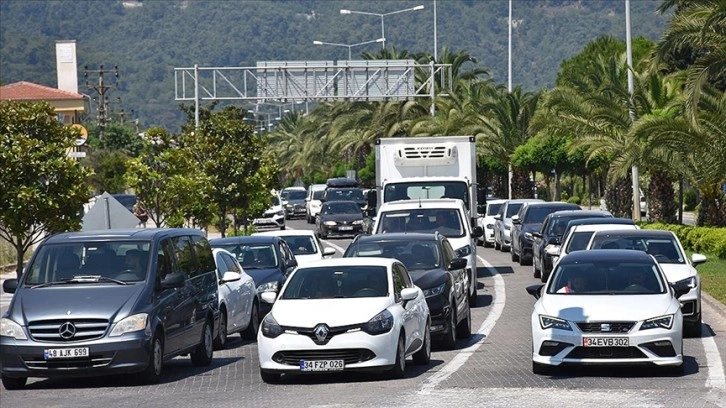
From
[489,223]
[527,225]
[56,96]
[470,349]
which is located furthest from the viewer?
[56,96]

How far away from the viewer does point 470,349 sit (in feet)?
63.5

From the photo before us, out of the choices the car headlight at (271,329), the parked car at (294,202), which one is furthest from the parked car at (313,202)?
the car headlight at (271,329)

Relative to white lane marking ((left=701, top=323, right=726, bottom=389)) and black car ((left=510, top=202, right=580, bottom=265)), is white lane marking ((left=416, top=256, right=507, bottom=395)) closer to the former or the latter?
white lane marking ((left=701, top=323, right=726, bottom=389))

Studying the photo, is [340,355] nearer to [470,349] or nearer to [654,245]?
[470,349]

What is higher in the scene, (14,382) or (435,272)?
(435,272)

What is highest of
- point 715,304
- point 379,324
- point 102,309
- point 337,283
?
point 337,283

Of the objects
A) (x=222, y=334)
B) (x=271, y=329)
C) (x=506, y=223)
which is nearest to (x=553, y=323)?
(x=271, y=329)

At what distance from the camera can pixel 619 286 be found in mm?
17172

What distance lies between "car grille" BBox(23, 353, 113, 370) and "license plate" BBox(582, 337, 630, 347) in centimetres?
539

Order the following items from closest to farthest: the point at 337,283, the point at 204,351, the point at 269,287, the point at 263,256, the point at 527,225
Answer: the point at 337,283 < the point at 204,351 < the point at 269,287 < the point at 263,256 < the point at 527,225

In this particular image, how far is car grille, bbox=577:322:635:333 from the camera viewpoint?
1590 cm

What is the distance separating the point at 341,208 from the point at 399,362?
42153mm

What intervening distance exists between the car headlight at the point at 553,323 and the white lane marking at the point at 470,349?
49.5 inches

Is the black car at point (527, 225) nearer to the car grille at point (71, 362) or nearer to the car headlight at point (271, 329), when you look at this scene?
the car headlight at point (271, 329)
